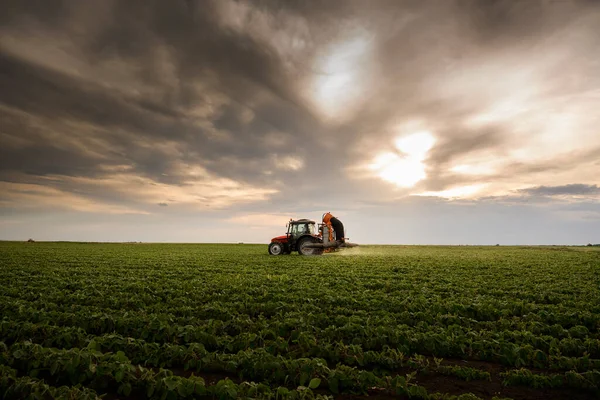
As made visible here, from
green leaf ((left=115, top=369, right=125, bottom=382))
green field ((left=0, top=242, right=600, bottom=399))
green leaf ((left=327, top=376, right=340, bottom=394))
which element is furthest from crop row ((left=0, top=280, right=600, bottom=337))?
green leaf ((left=115, top=369, right=125, bottom=382))

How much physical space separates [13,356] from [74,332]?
1.69 metres

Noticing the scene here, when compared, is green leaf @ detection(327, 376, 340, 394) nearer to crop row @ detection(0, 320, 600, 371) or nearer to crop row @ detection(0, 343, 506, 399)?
crop row @ detection(0, 343, 506, 399)

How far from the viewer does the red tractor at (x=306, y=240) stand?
3269 cm

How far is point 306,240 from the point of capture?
108ft

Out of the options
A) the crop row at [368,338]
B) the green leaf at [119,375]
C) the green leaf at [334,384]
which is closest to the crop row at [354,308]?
the crop row at [368,338]

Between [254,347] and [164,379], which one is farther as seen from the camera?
[254,347]

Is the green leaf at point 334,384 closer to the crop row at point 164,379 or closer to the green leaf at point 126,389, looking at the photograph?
the crop row at point 164,379

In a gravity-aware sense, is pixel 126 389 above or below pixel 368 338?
below

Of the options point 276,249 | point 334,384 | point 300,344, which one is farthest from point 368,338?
point 276,249

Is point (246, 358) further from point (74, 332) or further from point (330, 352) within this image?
point (74, 332)

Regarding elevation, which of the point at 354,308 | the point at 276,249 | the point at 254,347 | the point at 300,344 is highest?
the point at 276,249

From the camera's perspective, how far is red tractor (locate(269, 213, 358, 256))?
3269 centimetres

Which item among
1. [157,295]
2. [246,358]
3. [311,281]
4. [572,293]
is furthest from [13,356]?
[572,293]

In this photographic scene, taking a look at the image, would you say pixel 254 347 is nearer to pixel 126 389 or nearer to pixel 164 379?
pixel 164 379
